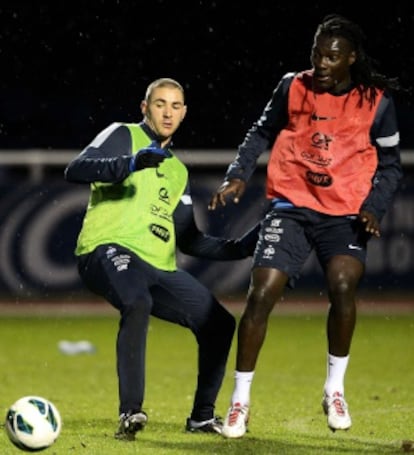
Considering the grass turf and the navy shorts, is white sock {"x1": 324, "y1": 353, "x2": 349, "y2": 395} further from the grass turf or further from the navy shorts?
the navy shorts

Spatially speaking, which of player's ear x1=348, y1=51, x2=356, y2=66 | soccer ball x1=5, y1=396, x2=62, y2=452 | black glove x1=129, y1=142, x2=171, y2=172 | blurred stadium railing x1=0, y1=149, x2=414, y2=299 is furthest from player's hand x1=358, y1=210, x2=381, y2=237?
blurred stadium railing x1=0, y1=149, x2=414, y2=299

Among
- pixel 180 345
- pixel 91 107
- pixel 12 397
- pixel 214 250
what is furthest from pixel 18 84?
pixel 214 250

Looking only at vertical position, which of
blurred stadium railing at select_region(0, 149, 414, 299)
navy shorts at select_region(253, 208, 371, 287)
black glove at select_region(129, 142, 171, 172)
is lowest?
blurred stadium railing at select_region(0, 149, 414, 299)

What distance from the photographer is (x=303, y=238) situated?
7449 mm

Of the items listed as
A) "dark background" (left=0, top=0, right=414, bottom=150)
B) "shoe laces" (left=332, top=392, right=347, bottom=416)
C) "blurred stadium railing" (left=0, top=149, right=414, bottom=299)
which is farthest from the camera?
"dark background" (left=0, top=0, right=414, bottom=150)

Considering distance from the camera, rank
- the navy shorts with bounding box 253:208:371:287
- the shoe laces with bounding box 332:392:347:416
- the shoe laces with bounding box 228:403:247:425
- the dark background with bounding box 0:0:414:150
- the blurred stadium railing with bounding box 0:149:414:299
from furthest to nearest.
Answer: the dark background with bounding box 0:0:414:150 → the blurred stadium railing with bounding box 0:149:414:299 → the navy shorts with bounding box 253:208:371:287 → the shoe laces with bounding box 332:392:347:416 → the shoe laces with bounding box 228:403:247:425

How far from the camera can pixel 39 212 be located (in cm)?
1670

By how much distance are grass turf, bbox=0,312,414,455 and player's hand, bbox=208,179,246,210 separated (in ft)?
4.16

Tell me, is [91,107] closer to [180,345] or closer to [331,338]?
[180,345]

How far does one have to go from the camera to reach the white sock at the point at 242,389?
7137mm

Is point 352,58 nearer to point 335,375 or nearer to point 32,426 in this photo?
point 335,375

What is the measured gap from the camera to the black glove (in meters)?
7.24

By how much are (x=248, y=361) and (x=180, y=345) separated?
6339mm

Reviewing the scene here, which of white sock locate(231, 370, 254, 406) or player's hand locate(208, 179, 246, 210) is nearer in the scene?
white sock locate(231, 370, 254, 406)
